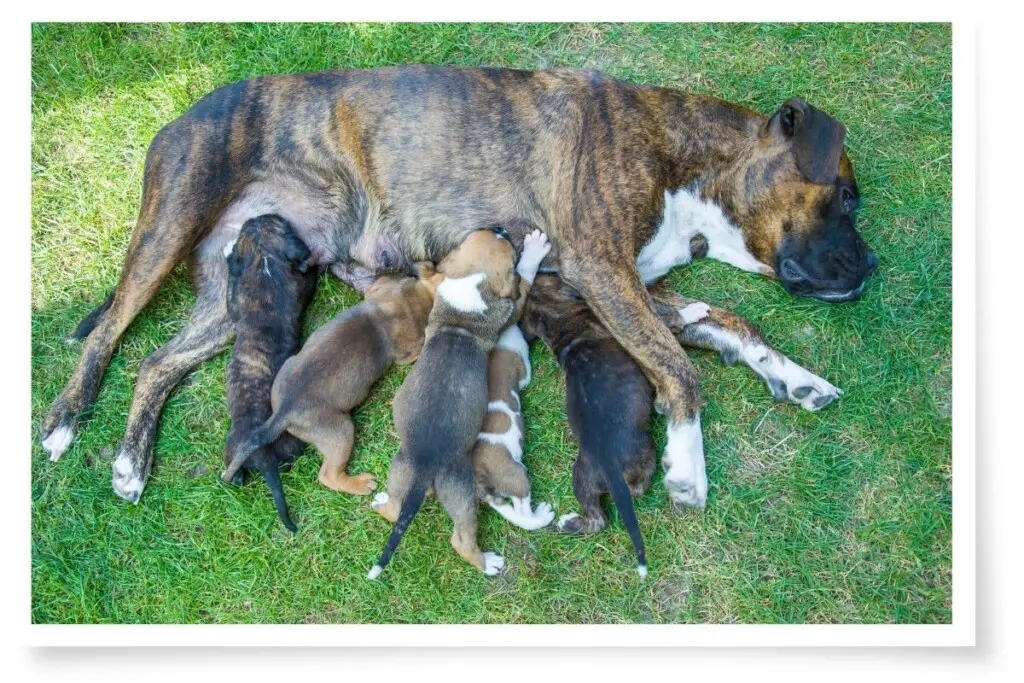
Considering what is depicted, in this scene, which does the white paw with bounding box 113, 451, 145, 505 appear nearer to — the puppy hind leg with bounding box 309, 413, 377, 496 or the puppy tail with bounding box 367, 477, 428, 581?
the puppy hind leg with bounding box 309, 413, 377, 496

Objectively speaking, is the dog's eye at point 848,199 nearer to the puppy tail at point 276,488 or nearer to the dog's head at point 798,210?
the dog's head at point 798,210

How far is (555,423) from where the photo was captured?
4.15m

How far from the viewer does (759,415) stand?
4133 mm

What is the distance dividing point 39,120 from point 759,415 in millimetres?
4571

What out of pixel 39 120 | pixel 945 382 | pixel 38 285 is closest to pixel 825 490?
pixel 945 382

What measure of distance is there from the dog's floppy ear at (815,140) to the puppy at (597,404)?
0.91m

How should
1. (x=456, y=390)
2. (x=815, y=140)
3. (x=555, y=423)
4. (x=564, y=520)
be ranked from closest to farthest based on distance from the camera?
(x=456, y=390)
(x=815, y=140)
(x=564, y=520)
(x=555, y=423)

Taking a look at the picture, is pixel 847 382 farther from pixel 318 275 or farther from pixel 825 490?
pixel 318 275

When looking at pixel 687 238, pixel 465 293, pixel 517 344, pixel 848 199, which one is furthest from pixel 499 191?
pixel 848 199

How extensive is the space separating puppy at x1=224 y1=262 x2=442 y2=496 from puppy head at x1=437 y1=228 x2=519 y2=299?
0.15 meters

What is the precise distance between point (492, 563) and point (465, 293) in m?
1.40

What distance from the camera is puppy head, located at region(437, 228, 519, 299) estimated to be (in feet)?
12.8

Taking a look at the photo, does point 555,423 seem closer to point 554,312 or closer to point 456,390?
point 554,312

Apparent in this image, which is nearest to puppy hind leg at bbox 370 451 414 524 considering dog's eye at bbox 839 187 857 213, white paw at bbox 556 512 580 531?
white paw at bbox 556 512 580 531
